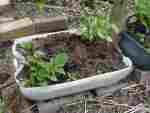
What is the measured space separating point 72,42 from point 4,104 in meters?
0.50

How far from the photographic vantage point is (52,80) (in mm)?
1452

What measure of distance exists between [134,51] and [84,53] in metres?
0.29

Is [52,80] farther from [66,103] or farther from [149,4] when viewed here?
[149,4]

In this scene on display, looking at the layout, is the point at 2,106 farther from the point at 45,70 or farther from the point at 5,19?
the point at 5,19

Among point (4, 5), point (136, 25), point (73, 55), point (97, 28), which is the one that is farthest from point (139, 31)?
point (4, 5)

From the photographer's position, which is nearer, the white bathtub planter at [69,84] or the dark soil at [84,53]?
the white bathtub planter at [69,84]

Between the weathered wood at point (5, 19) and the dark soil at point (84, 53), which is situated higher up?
the weathered wood at point (5, 19)

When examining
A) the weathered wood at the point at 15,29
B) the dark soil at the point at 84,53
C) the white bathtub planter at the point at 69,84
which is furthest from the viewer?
the weathered wood at the point at 15,29

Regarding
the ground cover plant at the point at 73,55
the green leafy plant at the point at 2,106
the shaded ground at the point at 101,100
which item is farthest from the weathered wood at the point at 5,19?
the green leafy plant at the point at 2,106

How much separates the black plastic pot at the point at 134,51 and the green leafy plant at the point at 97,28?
0.15 metres

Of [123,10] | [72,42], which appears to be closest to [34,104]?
[72,42]

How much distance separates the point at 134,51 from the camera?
5.43ft

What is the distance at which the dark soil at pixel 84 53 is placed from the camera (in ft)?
5.10

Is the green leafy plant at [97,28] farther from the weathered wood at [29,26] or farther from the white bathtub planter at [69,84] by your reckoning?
the weathered wood at [29,26]
